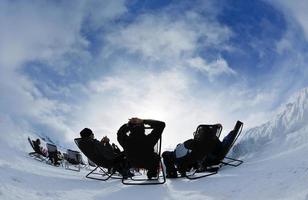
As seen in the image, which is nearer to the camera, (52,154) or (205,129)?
(205,129)

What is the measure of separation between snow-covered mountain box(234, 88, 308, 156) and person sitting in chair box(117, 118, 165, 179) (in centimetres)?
328

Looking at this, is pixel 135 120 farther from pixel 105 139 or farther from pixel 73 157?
pixel 73 157

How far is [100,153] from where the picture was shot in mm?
8914

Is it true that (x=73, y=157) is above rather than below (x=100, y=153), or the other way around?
above

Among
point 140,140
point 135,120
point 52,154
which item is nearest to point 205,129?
point 140,140

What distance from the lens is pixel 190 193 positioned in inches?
227

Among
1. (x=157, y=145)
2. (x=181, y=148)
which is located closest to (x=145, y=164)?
(x=157, y=145)

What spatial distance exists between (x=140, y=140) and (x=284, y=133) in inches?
190

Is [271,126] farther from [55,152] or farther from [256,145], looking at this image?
[55,152]

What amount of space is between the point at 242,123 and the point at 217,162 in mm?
1027

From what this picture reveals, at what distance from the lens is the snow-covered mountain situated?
9.35 m

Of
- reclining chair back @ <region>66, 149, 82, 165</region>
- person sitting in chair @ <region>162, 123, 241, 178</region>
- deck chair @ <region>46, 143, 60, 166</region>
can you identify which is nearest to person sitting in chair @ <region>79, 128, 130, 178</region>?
person sitting in chair @ <region>162, 123, 241, 178</region>

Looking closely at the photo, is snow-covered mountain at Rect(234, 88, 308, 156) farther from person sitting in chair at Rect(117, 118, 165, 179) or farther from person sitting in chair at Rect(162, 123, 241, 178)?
person sitting in chair at Rect(117, 118, 165, 179)

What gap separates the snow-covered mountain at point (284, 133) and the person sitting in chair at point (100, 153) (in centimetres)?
351
